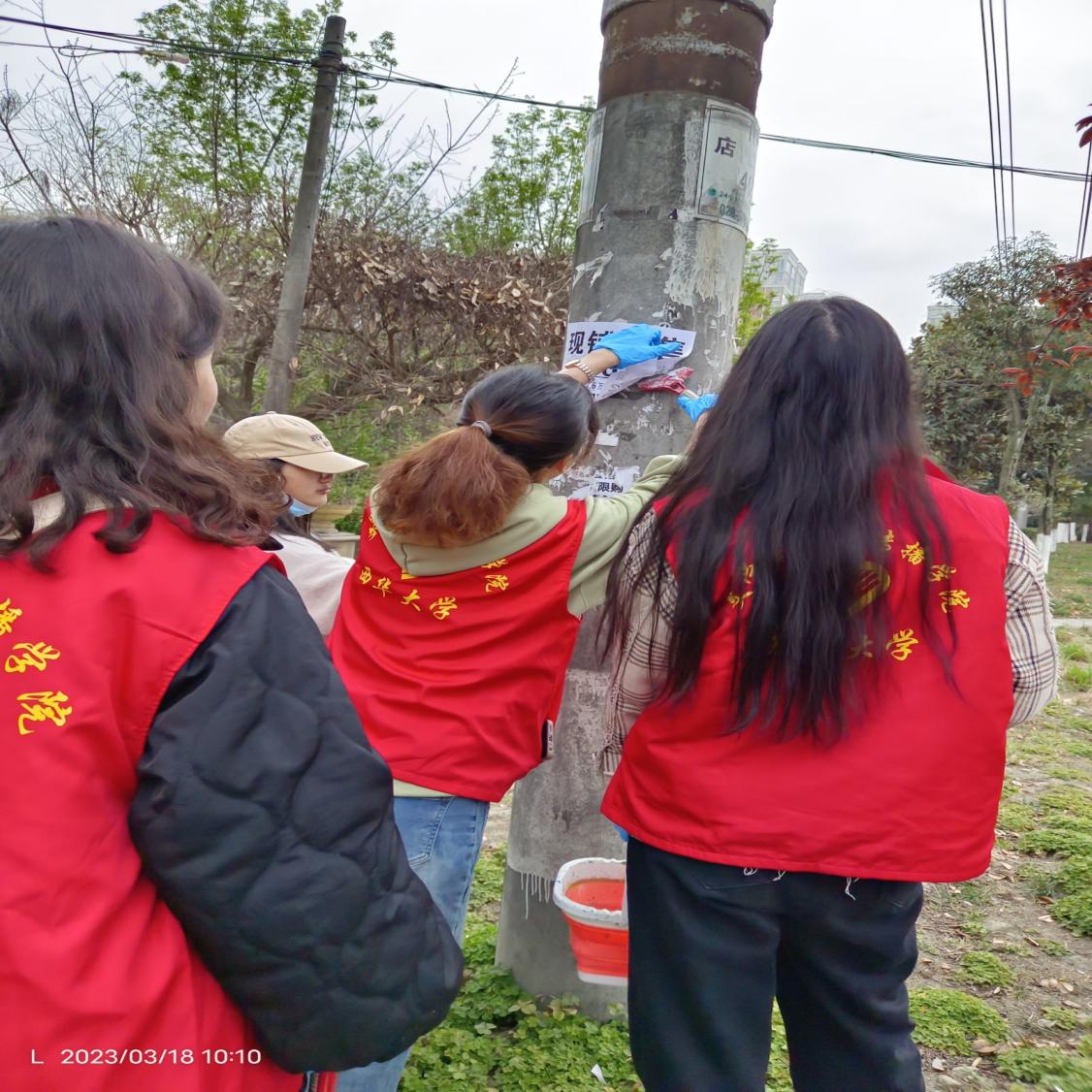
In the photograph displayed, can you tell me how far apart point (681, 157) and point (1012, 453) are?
15.2 meters

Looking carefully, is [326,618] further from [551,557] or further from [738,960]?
[738,960]

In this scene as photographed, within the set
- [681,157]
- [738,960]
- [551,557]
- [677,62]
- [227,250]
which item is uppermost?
[227,250]

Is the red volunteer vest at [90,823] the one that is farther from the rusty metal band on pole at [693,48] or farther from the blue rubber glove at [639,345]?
the rusty metal band on pole at [693,48]

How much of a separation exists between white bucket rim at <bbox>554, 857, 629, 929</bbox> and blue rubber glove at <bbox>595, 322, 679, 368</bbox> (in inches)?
49.1

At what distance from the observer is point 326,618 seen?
224 centimetres

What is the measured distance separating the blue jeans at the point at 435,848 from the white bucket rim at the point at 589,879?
247 millimetres

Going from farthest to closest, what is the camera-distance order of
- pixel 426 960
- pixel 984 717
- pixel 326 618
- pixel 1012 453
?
pixel 1012 453 < pixel 326 618 < pixel 984 717 < pixel 426 960

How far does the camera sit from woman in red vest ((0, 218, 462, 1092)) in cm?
91

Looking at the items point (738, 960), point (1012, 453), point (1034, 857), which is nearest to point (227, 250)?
point (1034, 857)

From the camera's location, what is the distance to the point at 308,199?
775 centimetres

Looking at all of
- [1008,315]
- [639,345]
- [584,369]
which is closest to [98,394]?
[584,369]

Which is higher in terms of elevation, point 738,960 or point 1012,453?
point 1012,453

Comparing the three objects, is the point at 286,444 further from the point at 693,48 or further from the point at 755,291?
the point at 755,291
